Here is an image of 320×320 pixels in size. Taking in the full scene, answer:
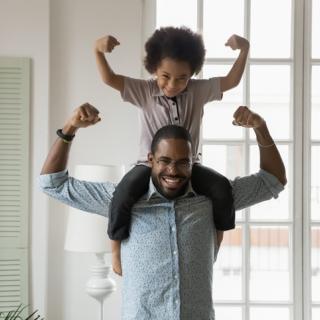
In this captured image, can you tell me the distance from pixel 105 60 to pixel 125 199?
1.59 feet

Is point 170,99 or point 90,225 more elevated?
point 170,99

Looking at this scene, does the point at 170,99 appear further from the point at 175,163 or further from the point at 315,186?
the point at 315,186

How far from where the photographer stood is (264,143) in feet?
5.61

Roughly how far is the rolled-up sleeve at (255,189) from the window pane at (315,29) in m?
1.31

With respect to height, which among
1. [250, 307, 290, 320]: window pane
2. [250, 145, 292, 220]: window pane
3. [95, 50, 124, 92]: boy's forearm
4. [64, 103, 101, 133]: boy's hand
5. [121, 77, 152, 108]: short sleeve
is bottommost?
[250, 307, 290, 320]: window pane

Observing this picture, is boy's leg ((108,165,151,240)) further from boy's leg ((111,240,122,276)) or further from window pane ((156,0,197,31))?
window pane ((156,0,197,31))

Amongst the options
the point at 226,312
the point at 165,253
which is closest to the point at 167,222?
the point at 165,253

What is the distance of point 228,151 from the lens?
9.07 ft

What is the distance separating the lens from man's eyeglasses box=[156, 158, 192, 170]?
5.14 ft

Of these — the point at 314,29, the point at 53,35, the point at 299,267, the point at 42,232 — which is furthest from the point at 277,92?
the point at 42,232

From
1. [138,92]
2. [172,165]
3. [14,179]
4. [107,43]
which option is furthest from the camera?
[14,179]

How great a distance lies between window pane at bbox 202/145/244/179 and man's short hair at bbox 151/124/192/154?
1145mm

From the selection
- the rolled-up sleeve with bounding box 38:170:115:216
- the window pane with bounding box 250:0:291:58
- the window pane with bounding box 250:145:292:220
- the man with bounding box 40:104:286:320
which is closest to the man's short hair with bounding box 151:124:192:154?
the man with bounding box 40:104:286:320

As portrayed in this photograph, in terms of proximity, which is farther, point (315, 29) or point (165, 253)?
point (315, 29)
